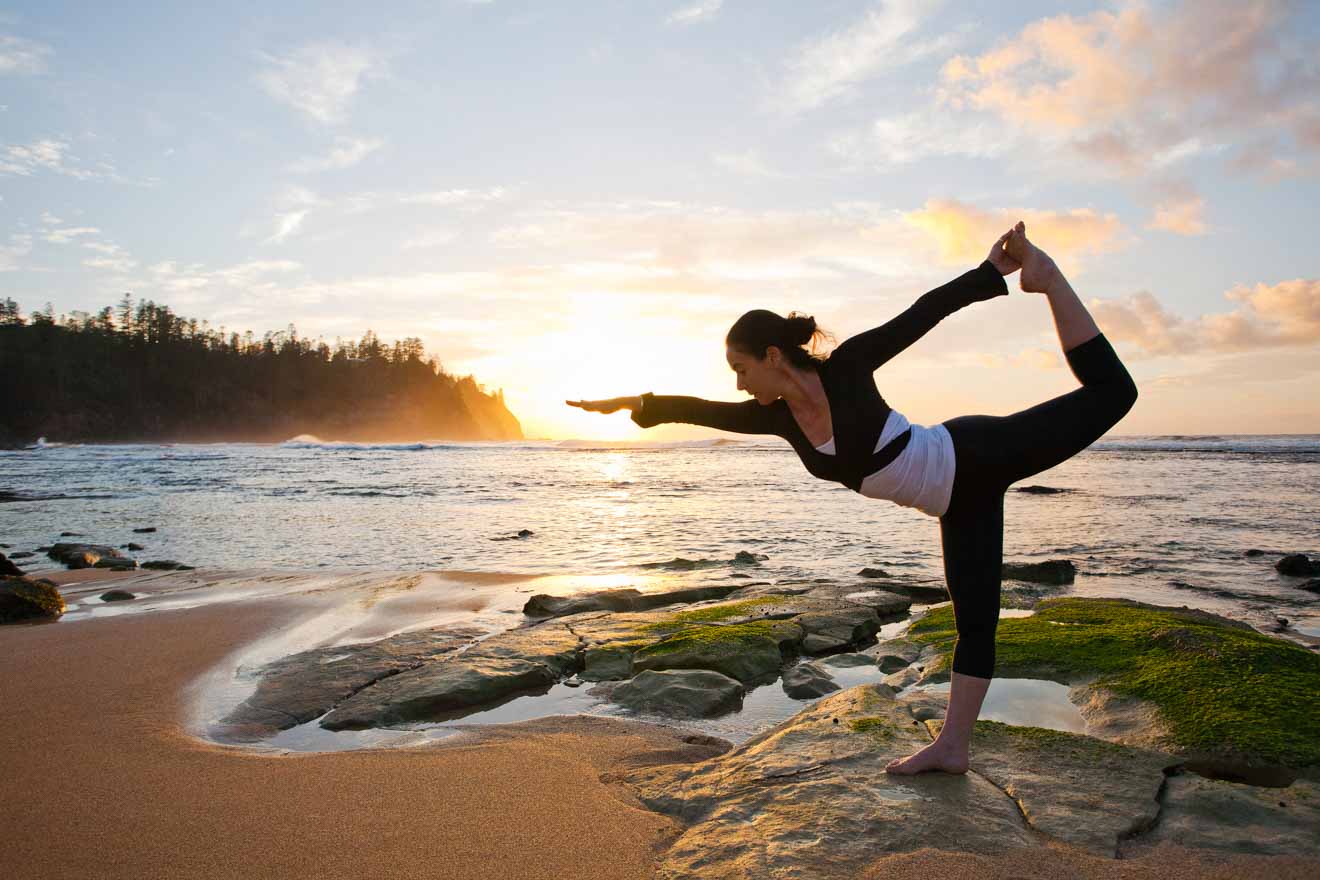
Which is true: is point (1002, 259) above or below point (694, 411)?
above

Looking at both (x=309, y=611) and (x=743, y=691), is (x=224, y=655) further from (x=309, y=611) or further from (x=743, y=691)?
(x=743, y=691)

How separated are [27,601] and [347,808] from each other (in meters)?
6.34

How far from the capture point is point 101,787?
3453 millimetres

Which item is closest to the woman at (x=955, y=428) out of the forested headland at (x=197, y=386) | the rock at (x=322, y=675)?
the rock at (x=322, y=675)

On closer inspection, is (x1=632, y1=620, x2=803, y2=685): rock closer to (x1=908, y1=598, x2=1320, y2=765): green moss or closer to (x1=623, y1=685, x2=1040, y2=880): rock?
(x1=908, y1=598, x2=1320, y2=765): green moss

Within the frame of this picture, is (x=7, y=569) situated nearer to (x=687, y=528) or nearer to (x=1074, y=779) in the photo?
(x=1074, y=779)

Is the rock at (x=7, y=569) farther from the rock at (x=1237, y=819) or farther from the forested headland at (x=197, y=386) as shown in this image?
the forested headland at (x=197, y=386)

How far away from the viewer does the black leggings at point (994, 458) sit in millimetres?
3100

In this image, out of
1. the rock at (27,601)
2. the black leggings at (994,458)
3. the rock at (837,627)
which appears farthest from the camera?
the rock at (27,601)

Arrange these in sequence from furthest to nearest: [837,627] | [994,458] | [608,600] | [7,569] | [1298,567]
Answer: [1298,567] → [7,569] → [608,600] → [837,627] → [994,458]

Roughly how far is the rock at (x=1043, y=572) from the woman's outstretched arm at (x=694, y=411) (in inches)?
295

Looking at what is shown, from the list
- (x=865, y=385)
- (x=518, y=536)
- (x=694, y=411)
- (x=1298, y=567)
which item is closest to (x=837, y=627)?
(x=694, y=411)

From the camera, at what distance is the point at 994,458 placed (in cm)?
310

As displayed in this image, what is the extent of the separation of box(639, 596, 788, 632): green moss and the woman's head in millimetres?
3828
